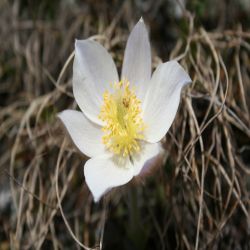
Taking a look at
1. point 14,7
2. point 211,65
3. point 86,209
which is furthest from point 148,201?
point 14,7

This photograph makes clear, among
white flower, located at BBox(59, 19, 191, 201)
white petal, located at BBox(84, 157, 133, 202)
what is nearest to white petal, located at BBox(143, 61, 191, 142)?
white flower, located at BBox(59, 19, 191, 201)

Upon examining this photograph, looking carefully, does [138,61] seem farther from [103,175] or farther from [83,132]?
[103,175]

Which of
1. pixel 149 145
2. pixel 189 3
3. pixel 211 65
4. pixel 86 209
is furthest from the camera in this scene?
pixel 189 3

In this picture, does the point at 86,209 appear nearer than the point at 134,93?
No

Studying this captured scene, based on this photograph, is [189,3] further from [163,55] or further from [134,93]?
[134,93]

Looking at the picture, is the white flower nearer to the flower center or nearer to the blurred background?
the flower center

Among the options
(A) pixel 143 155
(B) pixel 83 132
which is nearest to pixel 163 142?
(A) pixel 143 155

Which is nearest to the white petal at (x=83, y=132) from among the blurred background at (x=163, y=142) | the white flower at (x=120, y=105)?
the white flower at (x=120, y=105)

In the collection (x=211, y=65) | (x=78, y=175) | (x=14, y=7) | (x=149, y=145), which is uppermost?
(x=14, y=7)
